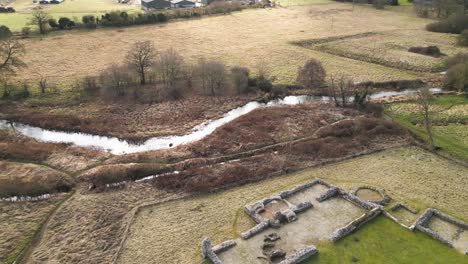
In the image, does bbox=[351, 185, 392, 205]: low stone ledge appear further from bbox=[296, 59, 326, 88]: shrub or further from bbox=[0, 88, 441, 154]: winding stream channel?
bbox=[296, 59, 326, 88]: shrub

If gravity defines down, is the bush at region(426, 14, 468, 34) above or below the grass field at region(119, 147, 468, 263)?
above

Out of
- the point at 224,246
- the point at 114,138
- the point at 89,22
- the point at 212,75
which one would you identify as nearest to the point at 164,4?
the point at 89,22

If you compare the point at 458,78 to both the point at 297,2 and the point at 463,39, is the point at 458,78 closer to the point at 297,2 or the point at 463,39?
the point at 463,39

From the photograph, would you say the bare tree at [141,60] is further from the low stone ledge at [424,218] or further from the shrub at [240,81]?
the low stone ledge at [424,218]

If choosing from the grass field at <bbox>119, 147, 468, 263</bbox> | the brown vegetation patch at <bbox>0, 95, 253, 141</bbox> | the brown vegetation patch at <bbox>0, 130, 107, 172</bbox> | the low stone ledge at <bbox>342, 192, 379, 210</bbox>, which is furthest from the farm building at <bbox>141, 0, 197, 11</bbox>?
the low stone ledge at <bbox>342, 192, 379, 210</bbox>

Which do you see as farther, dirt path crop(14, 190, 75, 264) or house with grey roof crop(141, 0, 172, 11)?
house with grey roof crop(141, 0, 172, 11)

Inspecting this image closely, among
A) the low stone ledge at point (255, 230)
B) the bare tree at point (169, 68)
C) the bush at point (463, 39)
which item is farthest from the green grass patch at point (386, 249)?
the bush at point (463, 39)

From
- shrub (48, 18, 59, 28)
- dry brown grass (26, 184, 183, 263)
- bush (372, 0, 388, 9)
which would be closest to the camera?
dry brown grass (26, 184, 183, 263)
